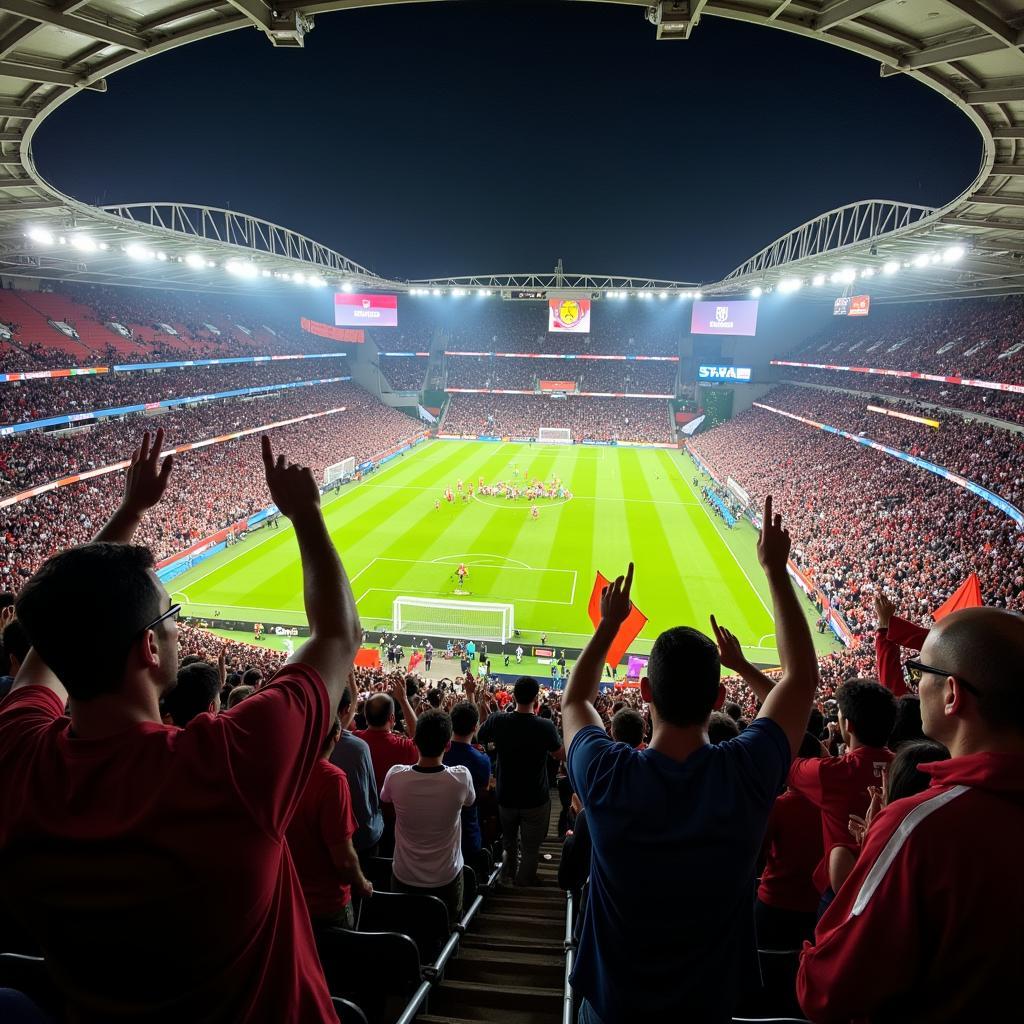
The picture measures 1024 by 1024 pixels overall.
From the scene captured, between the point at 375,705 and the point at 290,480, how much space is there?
13.9 ft

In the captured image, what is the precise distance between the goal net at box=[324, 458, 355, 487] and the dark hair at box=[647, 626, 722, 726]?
4215cm

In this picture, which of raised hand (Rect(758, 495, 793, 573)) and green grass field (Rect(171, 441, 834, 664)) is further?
green grass field (Rect(171, 441, 834, 664))

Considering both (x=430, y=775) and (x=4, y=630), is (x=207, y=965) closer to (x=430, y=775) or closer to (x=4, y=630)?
(x=430, y=775)

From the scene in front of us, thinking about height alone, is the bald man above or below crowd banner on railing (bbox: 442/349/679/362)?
below

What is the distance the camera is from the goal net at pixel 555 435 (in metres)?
68.2

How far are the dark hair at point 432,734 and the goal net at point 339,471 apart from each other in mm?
39919

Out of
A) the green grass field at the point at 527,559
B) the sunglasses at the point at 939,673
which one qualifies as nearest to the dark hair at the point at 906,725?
the sunglasses at the point at 939,673

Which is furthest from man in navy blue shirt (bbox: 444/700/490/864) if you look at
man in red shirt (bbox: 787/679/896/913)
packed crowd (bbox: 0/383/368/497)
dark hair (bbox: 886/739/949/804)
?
packed crowd (bbox: 0/383/368/497)

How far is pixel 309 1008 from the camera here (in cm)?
183

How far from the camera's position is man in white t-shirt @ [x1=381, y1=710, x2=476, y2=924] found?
446 centimetres

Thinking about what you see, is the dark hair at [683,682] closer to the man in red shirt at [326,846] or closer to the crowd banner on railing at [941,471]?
the man in red shirt at [326,846]

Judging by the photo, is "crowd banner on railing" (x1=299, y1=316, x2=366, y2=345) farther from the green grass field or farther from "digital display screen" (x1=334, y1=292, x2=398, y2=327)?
the green grass field

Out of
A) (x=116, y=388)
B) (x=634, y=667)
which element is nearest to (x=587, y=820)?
(x=634, y=667)

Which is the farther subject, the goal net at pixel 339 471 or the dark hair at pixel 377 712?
the goal net at pixel 339 471
